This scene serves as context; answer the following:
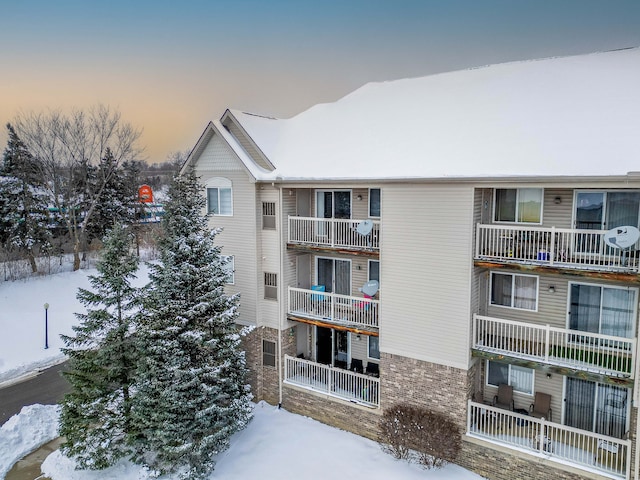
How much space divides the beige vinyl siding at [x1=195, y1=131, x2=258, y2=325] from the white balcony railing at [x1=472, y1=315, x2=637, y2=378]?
8.17 meters

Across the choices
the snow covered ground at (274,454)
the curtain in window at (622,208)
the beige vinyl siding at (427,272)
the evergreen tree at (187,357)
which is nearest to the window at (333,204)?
the beige vinyl siding at (427,272)

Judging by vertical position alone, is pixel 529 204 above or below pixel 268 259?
above

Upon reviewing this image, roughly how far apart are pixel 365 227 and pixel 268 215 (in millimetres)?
4124

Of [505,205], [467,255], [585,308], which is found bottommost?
[585,308]

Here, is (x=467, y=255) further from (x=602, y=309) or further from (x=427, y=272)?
(x=602, y=309)

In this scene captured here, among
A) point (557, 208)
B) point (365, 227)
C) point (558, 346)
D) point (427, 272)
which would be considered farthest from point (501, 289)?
point (365, 227)

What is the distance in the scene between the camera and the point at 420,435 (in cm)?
1205

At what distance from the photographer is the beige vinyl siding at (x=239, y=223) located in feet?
52.0

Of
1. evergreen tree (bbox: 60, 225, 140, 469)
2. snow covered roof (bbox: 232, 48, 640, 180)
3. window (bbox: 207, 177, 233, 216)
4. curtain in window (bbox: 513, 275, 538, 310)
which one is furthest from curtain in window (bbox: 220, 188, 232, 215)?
curtain in window (bbox: 513, 275, 538, 310)

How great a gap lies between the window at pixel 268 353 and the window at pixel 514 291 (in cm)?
807

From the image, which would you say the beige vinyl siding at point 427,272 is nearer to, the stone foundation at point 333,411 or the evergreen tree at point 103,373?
the stone foundation at point 333,411

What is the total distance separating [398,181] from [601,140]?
5.31 meters

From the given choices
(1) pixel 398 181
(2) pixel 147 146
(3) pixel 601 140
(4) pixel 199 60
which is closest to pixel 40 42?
(4) pixel 199 60

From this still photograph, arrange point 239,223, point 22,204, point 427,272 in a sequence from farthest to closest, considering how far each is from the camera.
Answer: point 22,204, point 239,223, point 427,272
